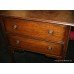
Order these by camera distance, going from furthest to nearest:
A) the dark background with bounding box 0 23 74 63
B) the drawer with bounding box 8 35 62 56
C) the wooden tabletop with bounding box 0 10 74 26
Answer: the dark background with bounding box 0 23 74 63 → the drawer with bounding box 8 35 62 56 → the wooden tabletop with bounding box 0 10 74 26

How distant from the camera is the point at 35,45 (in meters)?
1.03

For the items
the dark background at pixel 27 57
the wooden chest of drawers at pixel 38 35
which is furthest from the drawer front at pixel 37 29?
the dark background at pixel 27 57

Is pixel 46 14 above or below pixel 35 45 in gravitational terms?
above

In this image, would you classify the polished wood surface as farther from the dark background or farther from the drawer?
the dark background

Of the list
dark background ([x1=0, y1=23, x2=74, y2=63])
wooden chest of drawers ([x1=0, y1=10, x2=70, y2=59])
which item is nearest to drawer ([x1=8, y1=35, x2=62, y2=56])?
wooden chest of drawers ([x1=0, y1=10, x2=70, y2=59])

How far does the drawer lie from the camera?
98 centimetres

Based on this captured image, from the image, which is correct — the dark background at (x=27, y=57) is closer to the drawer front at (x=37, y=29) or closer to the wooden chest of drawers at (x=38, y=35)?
the wooden chest of drawers at (x=38, y=35)

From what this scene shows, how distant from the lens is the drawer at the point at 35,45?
3.22 ft

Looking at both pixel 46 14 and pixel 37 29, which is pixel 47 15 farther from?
pixel 37 29

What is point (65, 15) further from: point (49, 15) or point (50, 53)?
point (50, 53)

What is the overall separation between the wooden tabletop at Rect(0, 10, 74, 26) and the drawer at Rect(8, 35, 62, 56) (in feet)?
0.70

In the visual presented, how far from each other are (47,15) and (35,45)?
0.29 metres

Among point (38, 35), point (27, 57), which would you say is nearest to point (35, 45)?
point (38, 35)
